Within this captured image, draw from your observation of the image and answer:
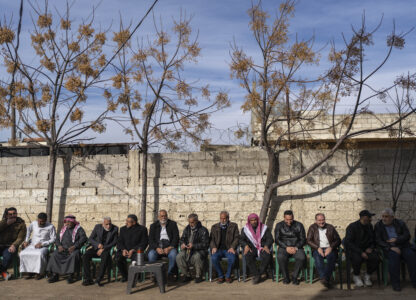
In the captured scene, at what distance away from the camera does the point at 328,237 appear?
7.65 metres

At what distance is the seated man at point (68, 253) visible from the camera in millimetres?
7973

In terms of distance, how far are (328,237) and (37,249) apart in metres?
5.42

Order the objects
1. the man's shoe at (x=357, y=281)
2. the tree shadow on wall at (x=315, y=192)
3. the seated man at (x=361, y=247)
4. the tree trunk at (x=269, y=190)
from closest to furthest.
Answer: the man's shoe at (x=357, y=281)
the seated man at (x=361, y=247)
the tree trunk at (x=269, y=190)
the tree shadow on wall at (x=315, y=192)

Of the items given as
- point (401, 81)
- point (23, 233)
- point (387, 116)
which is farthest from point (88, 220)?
point (387, 116)

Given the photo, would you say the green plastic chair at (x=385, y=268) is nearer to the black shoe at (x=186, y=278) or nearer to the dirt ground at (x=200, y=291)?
the dirt ground at (x=200, y=291)

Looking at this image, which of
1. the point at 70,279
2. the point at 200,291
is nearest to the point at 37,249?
the point at 70,279

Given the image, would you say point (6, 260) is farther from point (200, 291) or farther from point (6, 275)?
point (200, 291)

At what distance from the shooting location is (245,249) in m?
7.78

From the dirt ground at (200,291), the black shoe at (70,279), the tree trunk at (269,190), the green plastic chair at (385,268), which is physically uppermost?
the tree trunk at (269,190)

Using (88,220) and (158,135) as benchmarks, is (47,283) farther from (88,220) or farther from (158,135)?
(158,135)

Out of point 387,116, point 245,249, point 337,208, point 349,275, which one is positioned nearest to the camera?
point 349,275

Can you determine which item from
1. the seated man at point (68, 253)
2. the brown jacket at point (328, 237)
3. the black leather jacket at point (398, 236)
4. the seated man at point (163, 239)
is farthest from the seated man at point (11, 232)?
the black leather jacket at point (398, 236)

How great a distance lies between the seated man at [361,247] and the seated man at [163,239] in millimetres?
3072

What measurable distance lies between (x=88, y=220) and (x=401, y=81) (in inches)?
298
